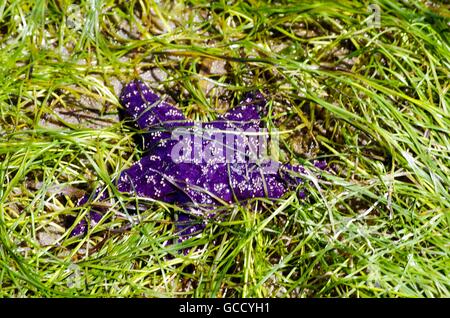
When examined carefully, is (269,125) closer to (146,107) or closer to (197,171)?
(197,171)

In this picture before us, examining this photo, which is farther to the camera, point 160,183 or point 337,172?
point 337,172

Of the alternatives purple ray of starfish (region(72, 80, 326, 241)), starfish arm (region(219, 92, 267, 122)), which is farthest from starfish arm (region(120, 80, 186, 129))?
starfish arm (region(219, 92, 267, 122))

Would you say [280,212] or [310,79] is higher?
[310,79]

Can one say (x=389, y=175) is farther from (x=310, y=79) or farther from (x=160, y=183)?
(x=160, y=183)

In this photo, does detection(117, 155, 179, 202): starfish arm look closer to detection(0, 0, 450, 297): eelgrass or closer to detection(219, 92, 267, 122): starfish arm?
detection(0, 0, 450, 297): eelgrass

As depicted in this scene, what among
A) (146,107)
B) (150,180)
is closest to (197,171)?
(150,180)

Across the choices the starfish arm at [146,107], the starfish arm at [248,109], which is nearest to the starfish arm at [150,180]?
the starfish arm at [146,107]
